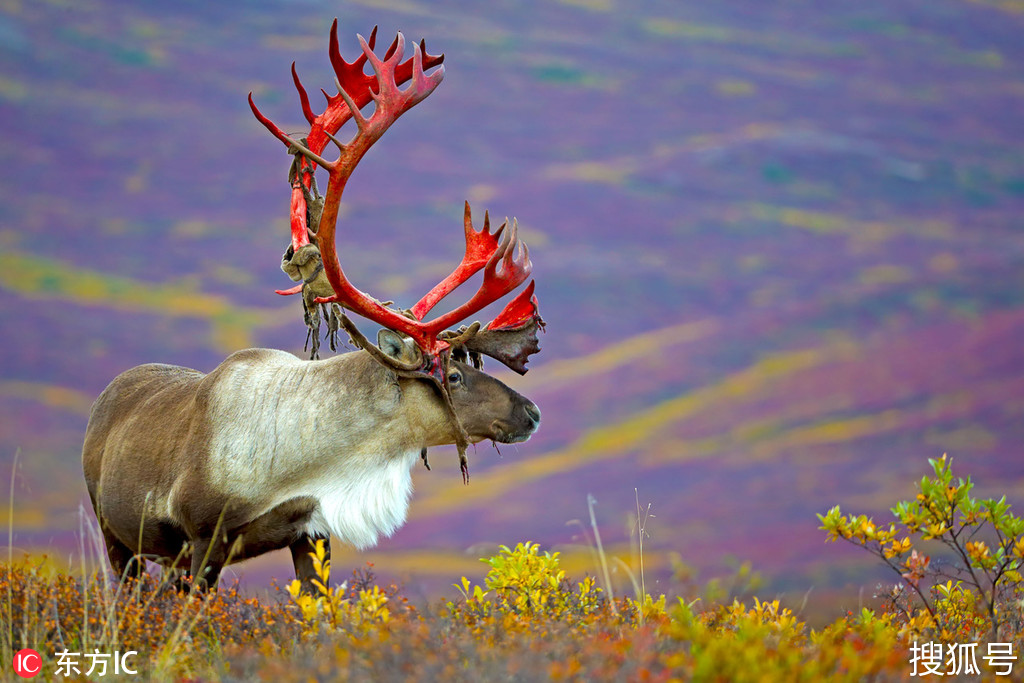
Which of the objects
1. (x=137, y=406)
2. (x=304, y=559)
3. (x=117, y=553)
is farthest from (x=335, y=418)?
(x=117, y=553)

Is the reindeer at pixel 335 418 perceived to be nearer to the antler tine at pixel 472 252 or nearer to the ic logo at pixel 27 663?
the antler tine at pixel 472 252

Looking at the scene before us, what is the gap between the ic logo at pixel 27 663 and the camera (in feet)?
15.1

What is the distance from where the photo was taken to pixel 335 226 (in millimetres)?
5660

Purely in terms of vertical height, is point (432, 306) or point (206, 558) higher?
point (432, 306)

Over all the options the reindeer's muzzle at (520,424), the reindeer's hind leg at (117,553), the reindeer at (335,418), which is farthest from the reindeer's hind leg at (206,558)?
the reindeer's muzzle at (520,424)

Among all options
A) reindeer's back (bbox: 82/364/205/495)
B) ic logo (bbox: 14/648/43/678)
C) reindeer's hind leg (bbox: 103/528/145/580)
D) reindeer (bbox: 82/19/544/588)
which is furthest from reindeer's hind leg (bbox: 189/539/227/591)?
reindeer's hind leg (bbox: 103/528/145/580)

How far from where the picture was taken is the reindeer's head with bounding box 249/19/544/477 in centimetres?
567

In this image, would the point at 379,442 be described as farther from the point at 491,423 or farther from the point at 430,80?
the point at 430,80

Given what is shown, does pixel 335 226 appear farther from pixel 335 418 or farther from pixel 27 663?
pixel 27 663

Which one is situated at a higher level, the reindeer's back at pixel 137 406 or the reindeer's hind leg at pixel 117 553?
the reindeer's back at pixel 137 406

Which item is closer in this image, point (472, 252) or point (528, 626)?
point (528, 626)

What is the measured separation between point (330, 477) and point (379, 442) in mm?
322

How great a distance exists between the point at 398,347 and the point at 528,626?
182 centimetres

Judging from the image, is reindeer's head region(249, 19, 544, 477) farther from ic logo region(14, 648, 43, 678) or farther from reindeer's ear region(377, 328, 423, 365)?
ic logo region(14, 648, 43, 678)
